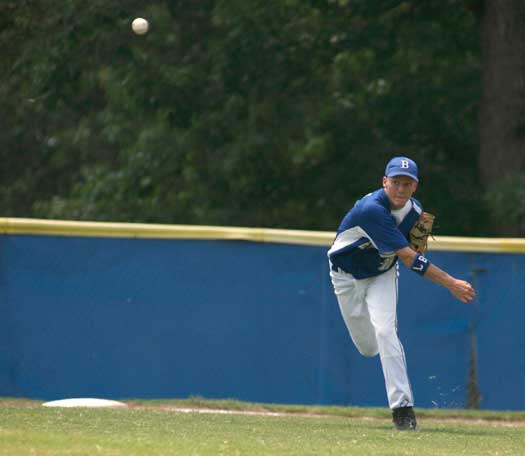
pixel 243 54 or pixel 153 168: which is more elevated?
pixel 243 54

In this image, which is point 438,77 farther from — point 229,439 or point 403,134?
point 229,439

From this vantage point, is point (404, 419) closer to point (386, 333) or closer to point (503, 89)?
point (386, 333)

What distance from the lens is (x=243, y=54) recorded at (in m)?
15.2

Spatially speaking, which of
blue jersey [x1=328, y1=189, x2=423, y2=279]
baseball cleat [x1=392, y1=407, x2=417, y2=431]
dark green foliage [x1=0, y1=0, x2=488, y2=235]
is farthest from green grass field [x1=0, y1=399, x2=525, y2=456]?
dark green foliage [x1=0, y1=0, x2=488, y2=235]

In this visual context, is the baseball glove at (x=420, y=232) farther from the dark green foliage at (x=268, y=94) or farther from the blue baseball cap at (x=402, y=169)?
the dark green foliage at (x=268, y=94)

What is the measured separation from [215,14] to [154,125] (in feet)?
8.40

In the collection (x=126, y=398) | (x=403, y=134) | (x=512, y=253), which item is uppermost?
(x=403, y=134)

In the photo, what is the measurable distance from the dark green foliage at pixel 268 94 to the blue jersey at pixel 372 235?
301 inches

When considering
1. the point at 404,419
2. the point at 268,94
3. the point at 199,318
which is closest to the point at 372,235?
the point at 404,419

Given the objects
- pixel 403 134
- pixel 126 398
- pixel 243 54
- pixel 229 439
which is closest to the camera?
pixel 229 439

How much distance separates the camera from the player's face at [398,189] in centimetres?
746

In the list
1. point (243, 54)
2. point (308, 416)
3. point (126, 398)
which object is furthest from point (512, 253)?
point (243, 54)

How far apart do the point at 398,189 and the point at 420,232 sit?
41 centimetres

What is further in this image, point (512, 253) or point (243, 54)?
point (243, 54)
